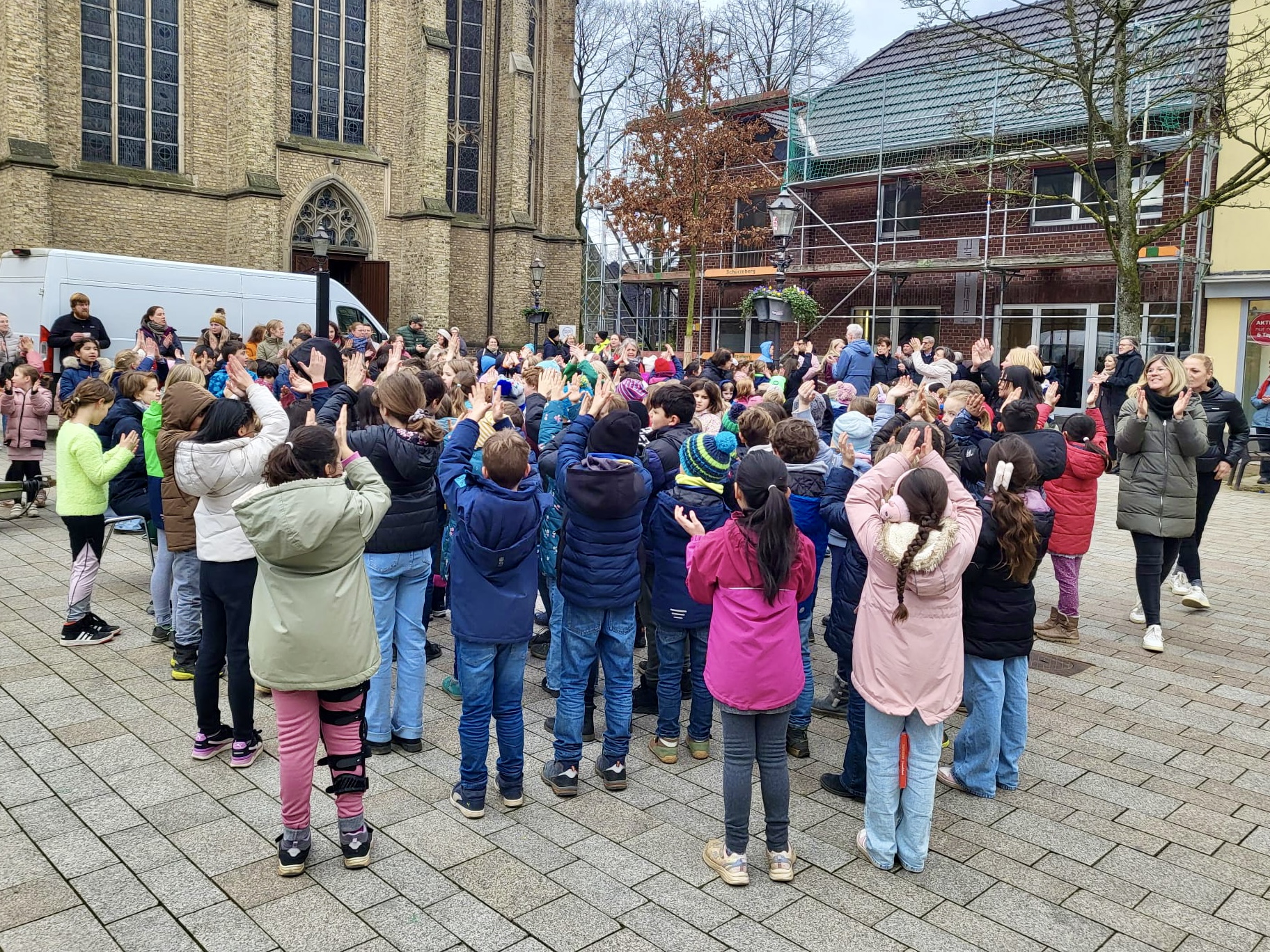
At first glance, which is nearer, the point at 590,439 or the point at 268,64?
the point at 590,439

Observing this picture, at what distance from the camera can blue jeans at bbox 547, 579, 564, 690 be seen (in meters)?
6.08

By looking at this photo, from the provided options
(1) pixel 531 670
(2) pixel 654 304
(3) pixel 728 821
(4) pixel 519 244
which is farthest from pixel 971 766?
(2) pixel 654 304

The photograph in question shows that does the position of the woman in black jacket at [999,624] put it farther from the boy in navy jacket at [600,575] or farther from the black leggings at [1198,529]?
the black leggings at [1198,529]

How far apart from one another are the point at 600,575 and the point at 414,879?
162 cm

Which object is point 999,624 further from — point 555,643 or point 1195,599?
point 1195,599

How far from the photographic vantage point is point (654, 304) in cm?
3534

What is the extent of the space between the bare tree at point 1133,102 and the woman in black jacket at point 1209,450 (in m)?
9.99

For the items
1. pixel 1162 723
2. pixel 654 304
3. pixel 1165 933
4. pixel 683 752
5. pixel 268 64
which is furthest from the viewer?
pixel 654 304

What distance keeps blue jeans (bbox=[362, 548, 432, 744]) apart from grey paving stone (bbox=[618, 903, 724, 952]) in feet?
6.33

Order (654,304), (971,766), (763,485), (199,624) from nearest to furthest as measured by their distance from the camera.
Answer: (763,485) → (971,766) → (199,624) → (654,304)

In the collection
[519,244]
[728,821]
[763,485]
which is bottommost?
[728,821]

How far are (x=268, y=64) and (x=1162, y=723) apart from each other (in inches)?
959

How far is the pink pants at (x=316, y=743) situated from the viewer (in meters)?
4.09

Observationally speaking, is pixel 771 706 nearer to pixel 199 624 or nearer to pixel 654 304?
pixel 199 624
